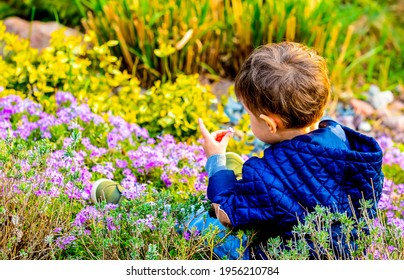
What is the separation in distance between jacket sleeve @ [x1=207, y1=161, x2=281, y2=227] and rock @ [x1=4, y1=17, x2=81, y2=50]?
3.09m

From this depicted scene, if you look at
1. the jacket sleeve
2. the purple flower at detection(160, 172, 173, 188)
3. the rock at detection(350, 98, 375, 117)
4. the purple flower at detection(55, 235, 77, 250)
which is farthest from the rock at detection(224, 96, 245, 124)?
the purple flower at detection(55, 235, 77, 250)

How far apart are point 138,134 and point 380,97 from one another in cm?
230

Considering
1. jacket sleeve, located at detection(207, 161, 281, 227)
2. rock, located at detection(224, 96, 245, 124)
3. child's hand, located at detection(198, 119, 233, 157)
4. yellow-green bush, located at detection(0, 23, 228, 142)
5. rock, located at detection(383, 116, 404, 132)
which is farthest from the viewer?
rock, located at detection(383, 116, 404, 132)

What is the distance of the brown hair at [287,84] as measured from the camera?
295cm

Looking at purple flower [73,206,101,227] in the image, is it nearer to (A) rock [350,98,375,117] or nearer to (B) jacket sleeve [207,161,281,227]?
(B) jacket sleeve [207,161,281,227]

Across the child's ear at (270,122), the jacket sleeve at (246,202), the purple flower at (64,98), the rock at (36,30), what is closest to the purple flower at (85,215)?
the jacket sleeve at (246,202)

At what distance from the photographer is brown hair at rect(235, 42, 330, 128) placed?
9.67 ft

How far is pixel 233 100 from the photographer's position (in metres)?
5.21

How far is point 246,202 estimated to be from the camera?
2.95 metres

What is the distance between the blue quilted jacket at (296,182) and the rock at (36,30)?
3124mm

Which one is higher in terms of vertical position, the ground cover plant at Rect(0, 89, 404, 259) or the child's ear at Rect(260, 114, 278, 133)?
the child's ear at Rect(260, 114, 278, 133)

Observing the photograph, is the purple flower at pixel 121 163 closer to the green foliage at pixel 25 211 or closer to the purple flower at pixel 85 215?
the purple flower at pixel 85 215

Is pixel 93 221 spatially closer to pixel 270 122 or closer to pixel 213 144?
pixel 213 144
